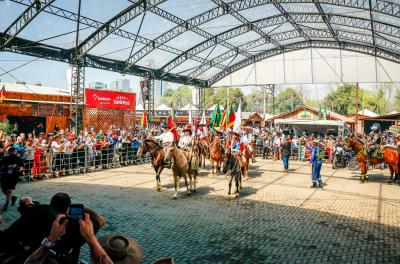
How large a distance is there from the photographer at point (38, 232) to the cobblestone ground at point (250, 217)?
2.94m

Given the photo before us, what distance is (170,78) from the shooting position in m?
30.6

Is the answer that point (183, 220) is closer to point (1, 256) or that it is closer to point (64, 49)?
point (1, 256)

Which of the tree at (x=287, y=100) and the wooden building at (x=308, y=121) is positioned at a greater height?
the tree at (x=287, y=100)

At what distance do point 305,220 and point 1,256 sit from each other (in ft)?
24.4

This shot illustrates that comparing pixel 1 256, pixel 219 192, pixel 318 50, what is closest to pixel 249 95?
pixel 318 50

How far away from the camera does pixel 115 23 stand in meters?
20.1

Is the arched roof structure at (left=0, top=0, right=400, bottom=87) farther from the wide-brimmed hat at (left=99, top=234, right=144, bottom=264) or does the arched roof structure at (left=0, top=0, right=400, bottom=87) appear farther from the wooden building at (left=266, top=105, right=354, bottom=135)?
the wide-brimmed hat at (left=99, top=234, right=144, bottom=264)

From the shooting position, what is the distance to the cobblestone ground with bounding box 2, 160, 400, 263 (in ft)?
20.7

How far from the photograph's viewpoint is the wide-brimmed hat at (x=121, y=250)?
320cm

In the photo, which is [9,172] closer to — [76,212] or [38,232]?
[38,232]

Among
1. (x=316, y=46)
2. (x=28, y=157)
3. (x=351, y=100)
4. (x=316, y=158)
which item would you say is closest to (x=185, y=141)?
(x=316, y=158)

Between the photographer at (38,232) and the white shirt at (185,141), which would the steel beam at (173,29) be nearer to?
the white shirt at (185,141)

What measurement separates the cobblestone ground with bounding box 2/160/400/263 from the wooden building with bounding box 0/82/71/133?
1197cm

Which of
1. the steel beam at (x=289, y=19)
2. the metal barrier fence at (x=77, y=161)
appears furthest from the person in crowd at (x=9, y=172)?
the steel beam at (x=289, y=19)
